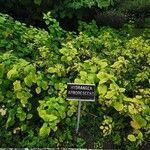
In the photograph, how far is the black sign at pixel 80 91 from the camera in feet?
15.0

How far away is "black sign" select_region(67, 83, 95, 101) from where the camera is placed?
4.56 m

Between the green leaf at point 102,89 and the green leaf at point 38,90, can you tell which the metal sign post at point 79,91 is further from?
the green leaf at point 38,90

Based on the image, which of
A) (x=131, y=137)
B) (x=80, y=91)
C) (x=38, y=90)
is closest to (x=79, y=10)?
(x=38, y=90)

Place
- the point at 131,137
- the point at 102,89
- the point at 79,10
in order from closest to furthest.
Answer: the point at 131,137, the point at 102,89, the point at 79,10

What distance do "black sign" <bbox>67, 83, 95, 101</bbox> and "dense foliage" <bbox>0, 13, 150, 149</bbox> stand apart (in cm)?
13

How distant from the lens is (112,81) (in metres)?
4.73

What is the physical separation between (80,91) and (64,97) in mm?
248

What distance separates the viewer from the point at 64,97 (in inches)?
187

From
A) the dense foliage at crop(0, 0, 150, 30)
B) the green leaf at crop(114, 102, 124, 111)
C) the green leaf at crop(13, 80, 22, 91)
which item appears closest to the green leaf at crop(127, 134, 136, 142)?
the green leaf at crop(114, 102, 124, 111)

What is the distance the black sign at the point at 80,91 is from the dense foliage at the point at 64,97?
0.13 metres

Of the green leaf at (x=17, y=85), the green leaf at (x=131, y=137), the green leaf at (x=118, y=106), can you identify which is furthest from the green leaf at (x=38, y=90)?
the green leaf at (x=131, y=137)

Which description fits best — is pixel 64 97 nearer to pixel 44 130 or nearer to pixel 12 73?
pixel 44 130

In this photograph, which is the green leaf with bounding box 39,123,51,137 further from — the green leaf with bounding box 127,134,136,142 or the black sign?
the green leaf with bounding box 127,134,136,142

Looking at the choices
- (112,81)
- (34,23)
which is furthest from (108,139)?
(34,23)
